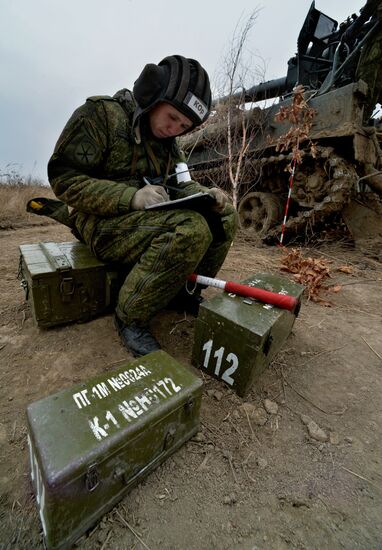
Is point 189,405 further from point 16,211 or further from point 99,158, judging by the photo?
A: point 16,211

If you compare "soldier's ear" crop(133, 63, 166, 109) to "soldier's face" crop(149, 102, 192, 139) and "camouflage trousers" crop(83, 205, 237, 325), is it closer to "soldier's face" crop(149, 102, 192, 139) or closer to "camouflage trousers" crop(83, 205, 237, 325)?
"soldier's face" crop(149, 102, 192, 139)

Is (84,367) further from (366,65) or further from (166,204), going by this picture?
(366,65)

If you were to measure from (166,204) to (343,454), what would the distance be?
4.96 feet

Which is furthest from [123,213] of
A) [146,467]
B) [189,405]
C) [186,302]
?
[146,467]

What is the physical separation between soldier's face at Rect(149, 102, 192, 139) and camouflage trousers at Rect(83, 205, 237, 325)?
532 mm

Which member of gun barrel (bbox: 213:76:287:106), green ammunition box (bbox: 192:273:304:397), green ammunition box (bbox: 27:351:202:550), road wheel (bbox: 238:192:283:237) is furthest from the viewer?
gun barrel (bbox: 213:76:287:106)

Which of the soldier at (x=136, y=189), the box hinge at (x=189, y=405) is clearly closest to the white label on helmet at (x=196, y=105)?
the soldier at (x=136, y=189)

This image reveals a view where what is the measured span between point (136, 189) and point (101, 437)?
1364 mm

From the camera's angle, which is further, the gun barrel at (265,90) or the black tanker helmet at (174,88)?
the gun barrel at (265,90)

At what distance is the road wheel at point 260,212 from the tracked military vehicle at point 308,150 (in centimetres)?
2

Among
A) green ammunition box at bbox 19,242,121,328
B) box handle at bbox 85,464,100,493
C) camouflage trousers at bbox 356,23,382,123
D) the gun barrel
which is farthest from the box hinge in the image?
the gun barrel

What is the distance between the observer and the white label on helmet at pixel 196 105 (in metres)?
1.73

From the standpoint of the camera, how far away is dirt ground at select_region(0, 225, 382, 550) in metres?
0.99

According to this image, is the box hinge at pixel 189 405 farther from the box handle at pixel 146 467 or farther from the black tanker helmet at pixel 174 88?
the black tanker helmet at pixel 174 88
